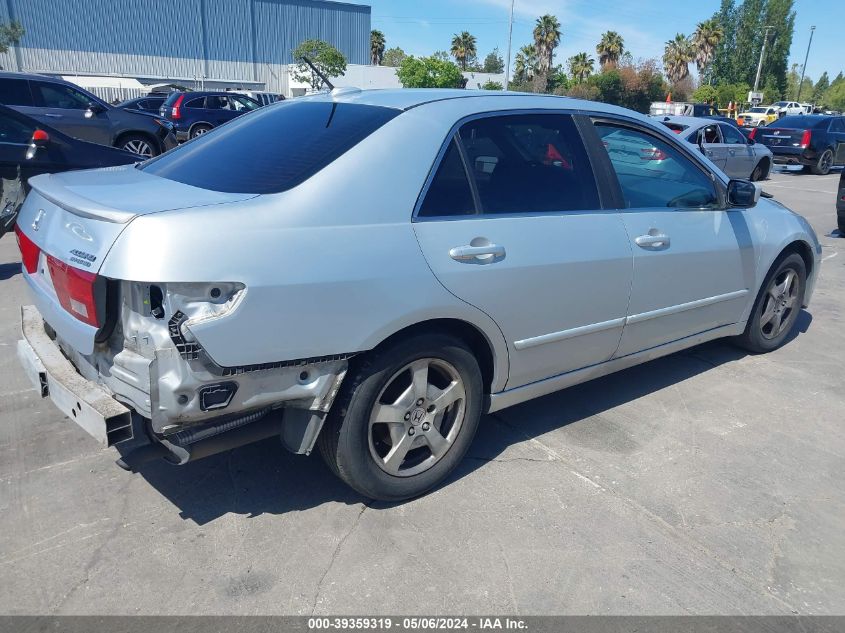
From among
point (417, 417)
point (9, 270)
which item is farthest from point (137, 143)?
point (417, 417)

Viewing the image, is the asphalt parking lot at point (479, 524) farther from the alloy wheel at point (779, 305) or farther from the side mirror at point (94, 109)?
the side mirror at point (94, 109)

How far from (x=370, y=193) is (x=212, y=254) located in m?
0.71

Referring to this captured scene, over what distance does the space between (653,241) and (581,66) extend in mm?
66955

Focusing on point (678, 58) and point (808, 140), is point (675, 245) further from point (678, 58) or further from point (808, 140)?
point (678, 58)

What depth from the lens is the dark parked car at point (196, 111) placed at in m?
19.5

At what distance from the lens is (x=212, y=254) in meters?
2.31

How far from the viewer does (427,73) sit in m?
46.2

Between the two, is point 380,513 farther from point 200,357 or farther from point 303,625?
point 200,357

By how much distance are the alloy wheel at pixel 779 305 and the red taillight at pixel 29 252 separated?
4.58 m

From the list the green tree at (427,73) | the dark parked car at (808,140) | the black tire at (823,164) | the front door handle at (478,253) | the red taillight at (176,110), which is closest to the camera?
the front door handle at (478,253)

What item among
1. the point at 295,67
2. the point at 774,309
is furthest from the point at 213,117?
the point at 295,67

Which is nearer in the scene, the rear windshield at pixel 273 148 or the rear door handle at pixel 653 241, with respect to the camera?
the rear windshield at pixel 273 148

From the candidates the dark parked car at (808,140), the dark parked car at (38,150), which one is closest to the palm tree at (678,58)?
the dark parked car at (808,140)

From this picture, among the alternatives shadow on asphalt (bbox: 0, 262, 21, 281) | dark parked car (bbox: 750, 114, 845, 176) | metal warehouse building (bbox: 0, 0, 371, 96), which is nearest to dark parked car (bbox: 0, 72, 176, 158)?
shadow on asphalt (bbox: 0, 262, 21, 281)
